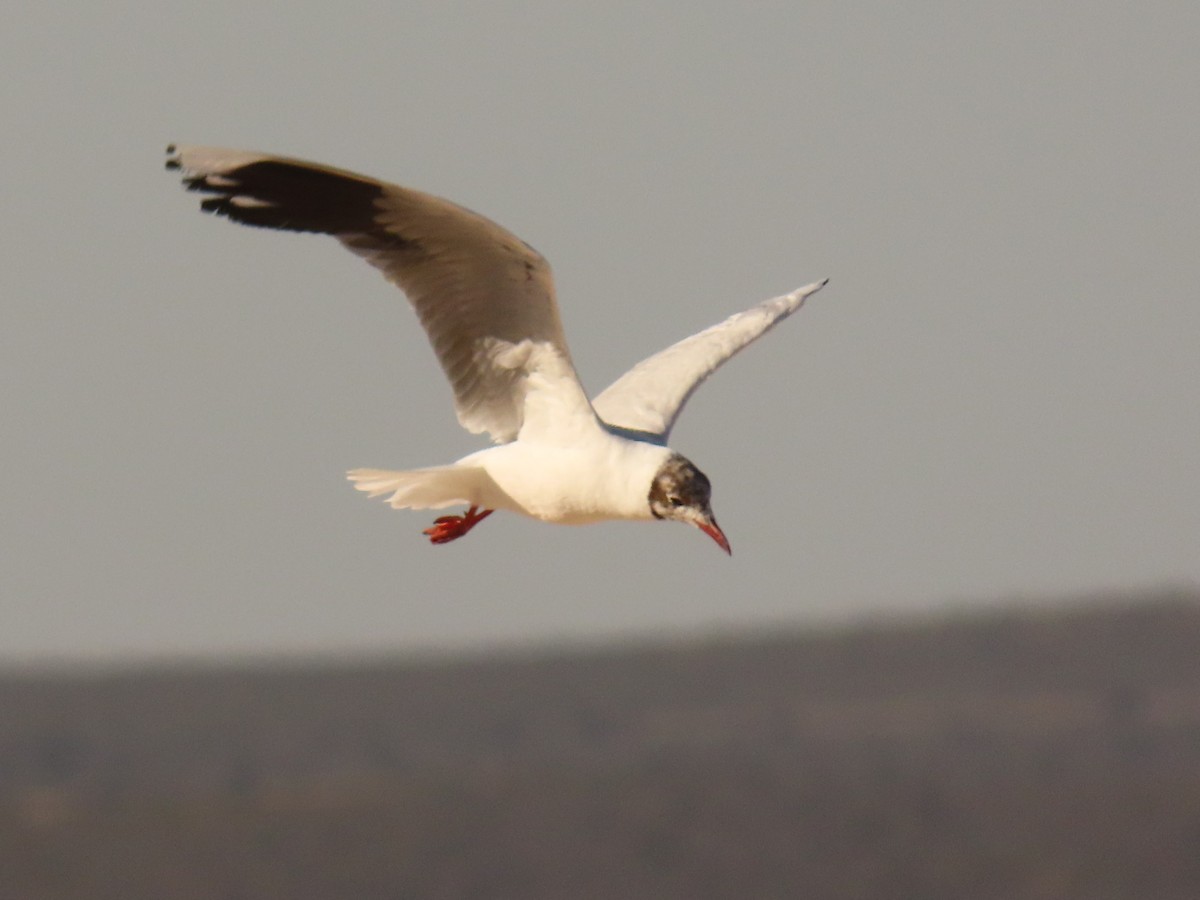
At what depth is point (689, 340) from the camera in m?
13.1

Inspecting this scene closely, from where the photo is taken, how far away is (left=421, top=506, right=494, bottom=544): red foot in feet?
41.0

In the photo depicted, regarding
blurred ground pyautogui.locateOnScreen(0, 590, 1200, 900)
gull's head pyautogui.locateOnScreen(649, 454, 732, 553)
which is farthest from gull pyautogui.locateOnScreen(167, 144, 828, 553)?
blurred ground pyautogui.locateOnScreen(0, 590, 1200, 900)

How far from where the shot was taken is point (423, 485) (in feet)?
38.8

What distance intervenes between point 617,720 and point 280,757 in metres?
6.21

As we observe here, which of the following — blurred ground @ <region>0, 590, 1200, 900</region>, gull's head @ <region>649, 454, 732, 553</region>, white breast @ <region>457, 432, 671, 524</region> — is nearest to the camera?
gull's head @ <region>649, 454, 732, 553</region>

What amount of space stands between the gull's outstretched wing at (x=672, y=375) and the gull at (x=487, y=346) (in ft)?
0.49

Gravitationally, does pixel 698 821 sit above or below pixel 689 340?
below

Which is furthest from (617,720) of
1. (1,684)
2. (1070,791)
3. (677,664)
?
(1,684)

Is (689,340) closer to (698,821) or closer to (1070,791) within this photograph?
(698,821)

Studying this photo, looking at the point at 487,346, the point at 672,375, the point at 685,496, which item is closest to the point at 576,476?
the point at 685,496

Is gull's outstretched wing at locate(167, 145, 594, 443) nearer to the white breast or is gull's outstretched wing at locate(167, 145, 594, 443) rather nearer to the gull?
the gull

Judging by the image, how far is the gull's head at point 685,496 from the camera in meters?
10.5

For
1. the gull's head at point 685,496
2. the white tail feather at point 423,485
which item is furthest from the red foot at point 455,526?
the gull's head at point 685,496

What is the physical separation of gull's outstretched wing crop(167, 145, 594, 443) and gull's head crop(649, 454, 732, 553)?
26.9 inches
